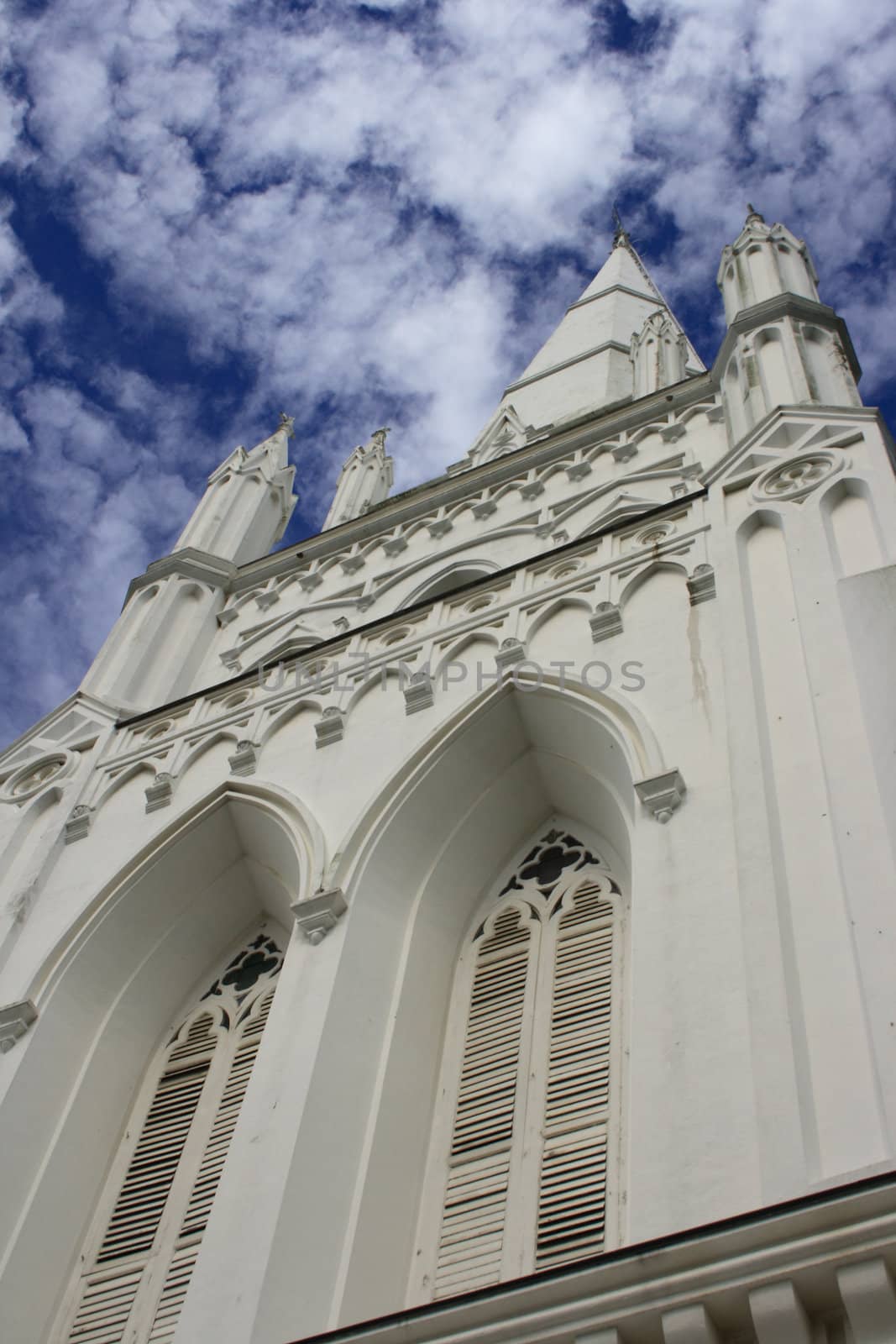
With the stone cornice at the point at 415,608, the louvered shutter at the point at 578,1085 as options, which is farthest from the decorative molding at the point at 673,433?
the louvered shutter at the point at 578,1085

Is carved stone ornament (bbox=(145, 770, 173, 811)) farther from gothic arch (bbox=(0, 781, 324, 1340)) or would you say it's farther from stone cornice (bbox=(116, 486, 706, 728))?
stone cornice (bbox=(116, 486, 706, 728))

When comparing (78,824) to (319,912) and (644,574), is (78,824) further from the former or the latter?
(644,574)

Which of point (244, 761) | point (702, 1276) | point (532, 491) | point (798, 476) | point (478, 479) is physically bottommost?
point (702, 1276)

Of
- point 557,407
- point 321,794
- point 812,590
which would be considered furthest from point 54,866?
point 557,407

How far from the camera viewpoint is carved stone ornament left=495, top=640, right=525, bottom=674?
40.9ft

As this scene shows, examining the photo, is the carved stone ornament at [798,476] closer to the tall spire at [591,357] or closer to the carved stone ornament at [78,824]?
the carved stone ornament at [78,824]

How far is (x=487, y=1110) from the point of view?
9.38 meters

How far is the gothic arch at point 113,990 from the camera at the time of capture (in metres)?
9.92

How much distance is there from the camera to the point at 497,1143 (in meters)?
9.05

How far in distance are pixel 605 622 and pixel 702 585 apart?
0.88 meters

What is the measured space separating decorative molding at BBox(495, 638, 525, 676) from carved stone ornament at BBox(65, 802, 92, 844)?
154 inches

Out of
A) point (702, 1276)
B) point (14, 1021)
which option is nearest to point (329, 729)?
point (14, 1021)

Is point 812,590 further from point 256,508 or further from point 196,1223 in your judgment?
point 256,508

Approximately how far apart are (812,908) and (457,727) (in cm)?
469
